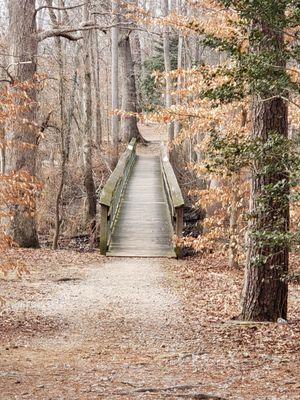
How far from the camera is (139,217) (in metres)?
17.8

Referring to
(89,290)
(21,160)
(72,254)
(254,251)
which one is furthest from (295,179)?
(21,160)

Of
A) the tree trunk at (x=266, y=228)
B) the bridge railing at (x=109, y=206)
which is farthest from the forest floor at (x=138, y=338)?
the bridge railing at (x=109, y=206)

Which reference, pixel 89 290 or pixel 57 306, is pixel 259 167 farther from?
pixel 89 290

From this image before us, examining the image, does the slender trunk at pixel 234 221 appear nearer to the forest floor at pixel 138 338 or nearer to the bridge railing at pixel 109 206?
the forest floor at pixel 138 338

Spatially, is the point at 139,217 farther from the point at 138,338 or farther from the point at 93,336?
the point at 138,338

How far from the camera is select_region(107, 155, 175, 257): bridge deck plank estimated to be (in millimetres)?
15695

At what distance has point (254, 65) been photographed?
6.25 m

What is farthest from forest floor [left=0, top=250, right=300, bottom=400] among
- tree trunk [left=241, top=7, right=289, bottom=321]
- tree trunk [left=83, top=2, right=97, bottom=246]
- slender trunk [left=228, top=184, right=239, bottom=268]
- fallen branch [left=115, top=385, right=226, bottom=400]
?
tree trunk [left=83, top=2, right=97, bottom=246]

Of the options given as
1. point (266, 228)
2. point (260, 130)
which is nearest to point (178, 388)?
point (266, 228)

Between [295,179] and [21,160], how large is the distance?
1177 centimetres

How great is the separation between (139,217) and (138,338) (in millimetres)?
9788

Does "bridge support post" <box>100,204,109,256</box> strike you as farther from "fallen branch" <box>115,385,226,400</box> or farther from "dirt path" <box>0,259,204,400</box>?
"fallen branch" <box>115,385,226,400</box>

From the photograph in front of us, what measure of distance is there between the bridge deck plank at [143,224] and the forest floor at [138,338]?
5.89ft

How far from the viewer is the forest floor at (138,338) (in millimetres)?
5535
